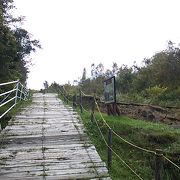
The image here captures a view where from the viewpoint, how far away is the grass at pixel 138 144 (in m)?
8.52

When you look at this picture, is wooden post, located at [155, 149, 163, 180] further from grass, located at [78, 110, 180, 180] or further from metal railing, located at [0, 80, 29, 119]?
metal railing, located at [0, 80, 29, 119]

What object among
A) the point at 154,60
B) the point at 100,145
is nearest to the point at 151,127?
the point at 100,145

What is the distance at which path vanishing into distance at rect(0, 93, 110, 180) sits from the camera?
7.89 m

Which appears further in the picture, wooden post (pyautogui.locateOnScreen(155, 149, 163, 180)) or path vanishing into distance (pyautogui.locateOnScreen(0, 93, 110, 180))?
path vanishing into distance (pyautogui.locateOnScreen(0, 93, 110, 180))

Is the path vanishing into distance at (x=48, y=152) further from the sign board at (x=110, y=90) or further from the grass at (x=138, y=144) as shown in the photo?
the sign board at (x=110, y=90)

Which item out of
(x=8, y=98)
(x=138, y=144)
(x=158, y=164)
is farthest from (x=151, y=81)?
(x=158, y=164)

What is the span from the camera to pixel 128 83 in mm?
31312

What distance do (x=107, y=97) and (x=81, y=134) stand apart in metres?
3.13

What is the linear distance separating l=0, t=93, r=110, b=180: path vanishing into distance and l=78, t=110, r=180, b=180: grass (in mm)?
310

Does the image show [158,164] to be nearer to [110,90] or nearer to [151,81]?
[110,90]

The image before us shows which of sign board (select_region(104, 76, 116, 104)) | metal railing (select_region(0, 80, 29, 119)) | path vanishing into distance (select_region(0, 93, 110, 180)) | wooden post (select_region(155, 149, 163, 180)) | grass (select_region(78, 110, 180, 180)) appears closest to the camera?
wooden post (select_region(155, 149, 163, 180))

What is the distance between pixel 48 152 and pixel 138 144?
2502 millimetres

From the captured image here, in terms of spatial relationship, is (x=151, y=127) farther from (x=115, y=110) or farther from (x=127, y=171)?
(x=127, y=171)

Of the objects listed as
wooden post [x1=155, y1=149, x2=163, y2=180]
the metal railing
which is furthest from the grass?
the metal railing
